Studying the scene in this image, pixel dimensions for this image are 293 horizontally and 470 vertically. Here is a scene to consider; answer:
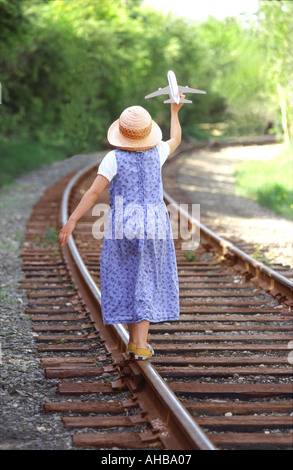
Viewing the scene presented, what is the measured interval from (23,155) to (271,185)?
31.4 ft

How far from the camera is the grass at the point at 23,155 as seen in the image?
18.8m

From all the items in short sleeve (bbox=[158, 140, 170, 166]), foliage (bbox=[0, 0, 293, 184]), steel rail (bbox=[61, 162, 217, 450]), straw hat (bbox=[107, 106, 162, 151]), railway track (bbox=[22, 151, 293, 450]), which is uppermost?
foliage (bbox=[0, 0, 293, 184])

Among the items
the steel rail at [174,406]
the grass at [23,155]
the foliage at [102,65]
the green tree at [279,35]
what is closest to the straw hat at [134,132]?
the steel rail at [174,406]

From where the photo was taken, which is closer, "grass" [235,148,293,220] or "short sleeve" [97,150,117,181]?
"short sleeve" [97,150,117,181]

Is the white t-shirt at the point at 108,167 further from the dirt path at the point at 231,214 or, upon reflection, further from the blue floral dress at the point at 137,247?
the dirt path at the point at 231,214

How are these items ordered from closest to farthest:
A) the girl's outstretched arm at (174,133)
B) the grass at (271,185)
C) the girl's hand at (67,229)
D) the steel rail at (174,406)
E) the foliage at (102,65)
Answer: the steel rail at (174,406)
the girl's hand at (67,229)
the girl's outstretched arm at (174,133)
the grass at (271,185)
the foliage at (102,65)

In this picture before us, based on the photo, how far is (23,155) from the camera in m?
21.4

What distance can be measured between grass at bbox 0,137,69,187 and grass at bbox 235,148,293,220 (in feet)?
19.6

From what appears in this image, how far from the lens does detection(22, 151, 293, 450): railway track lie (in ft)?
11.3

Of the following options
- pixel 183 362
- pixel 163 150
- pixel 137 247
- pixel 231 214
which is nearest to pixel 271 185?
pixel 231 214

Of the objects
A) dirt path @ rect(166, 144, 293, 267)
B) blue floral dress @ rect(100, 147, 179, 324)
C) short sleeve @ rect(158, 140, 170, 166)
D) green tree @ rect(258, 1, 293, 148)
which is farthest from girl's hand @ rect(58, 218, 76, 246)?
green tree @ rect(258, 1, 293, 148)

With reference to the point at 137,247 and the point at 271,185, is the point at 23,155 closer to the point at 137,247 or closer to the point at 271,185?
the point at 271,185

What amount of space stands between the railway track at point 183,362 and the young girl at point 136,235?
0.36 metres

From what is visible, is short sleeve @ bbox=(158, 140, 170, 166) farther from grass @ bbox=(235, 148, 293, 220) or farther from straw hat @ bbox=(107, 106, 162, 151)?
grass @ bbox=(235, 148, 293, 220)
